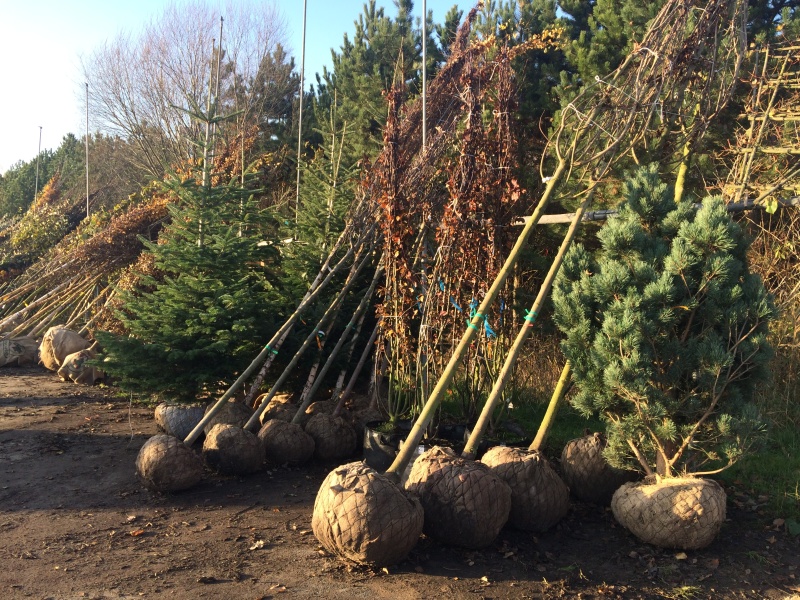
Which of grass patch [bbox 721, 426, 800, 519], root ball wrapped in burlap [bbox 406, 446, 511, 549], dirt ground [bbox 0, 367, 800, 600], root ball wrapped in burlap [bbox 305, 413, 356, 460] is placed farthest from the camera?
root ball wrapped in burlap [bbox 305, 413, 356, 460]

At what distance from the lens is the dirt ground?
320 cm

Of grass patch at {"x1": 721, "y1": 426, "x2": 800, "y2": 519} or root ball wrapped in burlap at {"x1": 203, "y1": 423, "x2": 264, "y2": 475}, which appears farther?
root ball wrapped in burlap at {"x1": 203, "y1": 423, "x2": 264, "y2": 475}

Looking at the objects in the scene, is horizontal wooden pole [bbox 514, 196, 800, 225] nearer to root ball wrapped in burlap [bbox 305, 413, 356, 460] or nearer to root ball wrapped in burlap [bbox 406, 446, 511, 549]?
root ball wrapped in burlap [bbox 406, 446, 511, 549]

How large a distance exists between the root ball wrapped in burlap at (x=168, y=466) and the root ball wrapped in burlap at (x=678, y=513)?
287 centimetres

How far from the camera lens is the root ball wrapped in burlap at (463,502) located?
3512 millimetres

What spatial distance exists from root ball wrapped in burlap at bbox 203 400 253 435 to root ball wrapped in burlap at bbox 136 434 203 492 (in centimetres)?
73

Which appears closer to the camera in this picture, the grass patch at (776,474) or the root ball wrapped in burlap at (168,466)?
the grass patch at (776,474)

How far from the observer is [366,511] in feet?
10.7

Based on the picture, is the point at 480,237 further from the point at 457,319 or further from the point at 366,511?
the point at 366,511

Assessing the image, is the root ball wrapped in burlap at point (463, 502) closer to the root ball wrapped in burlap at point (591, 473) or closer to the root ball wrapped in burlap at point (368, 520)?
the root ball wrapped in burlap at point (368, 520)

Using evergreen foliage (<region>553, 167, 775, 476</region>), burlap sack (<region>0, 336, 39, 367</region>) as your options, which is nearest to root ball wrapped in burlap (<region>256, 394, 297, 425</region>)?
evergreen foliage (<region>553, 167, 775, 476</region>)

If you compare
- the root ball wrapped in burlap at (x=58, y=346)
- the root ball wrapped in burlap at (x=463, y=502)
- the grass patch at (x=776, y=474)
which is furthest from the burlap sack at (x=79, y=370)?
the grass patch at (x=776, y=474)

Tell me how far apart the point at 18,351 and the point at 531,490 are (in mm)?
9124

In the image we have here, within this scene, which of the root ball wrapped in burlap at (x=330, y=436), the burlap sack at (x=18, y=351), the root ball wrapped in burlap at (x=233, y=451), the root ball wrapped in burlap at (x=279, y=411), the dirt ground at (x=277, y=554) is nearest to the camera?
the dirt ground at (x=277, y=554)
